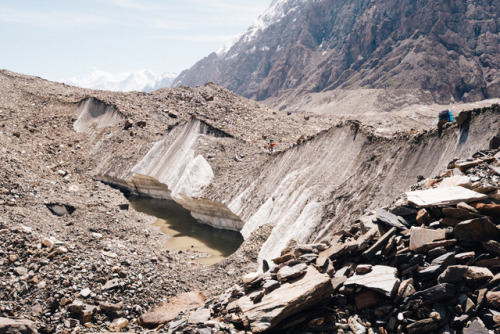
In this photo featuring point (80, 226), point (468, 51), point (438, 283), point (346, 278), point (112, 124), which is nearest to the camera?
point (438, 283)

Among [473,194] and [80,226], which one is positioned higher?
[80,226]

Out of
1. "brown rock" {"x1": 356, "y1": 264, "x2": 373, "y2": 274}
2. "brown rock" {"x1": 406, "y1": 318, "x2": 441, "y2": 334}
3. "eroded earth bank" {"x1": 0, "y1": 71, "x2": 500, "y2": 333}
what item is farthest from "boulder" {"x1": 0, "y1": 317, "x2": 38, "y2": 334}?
"brown rock" {"x1": 406, "y1": 318, "x2": 441, "y2": 334}

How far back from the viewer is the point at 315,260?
7543 mm

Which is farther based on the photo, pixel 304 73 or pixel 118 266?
pixel 304 73

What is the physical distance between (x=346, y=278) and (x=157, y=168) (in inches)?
765

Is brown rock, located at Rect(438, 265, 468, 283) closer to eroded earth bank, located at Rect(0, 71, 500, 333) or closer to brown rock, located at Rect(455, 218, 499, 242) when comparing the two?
eroded earth bank, located at Rect(0, 71, 500, 333)

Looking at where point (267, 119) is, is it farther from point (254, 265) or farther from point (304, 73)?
point (304, 73)

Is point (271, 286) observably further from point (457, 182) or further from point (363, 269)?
point (457, 182)

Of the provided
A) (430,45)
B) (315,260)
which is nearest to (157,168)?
(315,260)

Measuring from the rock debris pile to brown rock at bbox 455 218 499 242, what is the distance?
0.05 feet

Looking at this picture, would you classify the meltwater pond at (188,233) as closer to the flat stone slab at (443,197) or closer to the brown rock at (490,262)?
the flat stone slab at (443,197)

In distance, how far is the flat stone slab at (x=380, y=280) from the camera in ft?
20.4

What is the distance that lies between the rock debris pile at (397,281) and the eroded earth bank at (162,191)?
16 cm

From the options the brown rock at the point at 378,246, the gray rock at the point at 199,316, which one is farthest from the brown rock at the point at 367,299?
the gray rock at the point at 199,316
